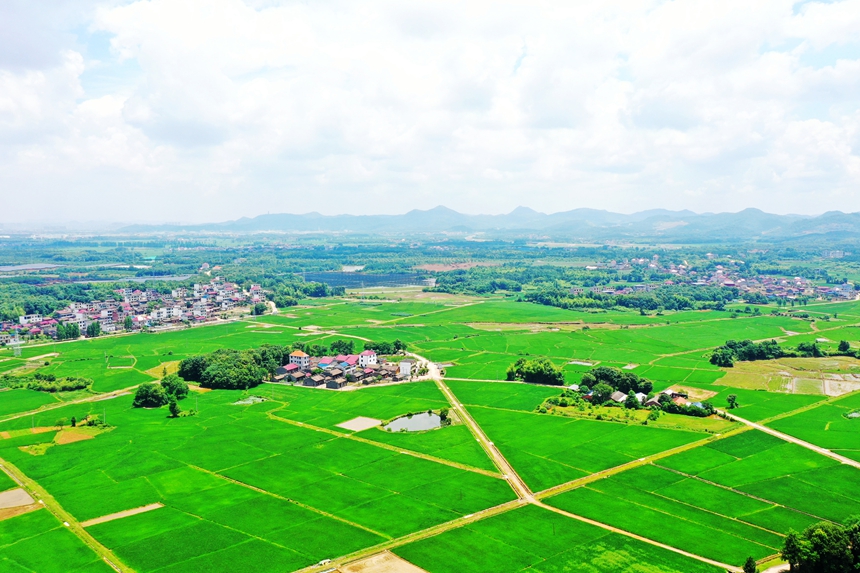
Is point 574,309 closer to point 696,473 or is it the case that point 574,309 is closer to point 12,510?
point 696,473

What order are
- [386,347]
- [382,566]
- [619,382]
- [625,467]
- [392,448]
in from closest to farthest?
[382,566], [625,467], [392,448], [619,382], [386,347]

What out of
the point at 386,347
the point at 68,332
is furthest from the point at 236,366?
the point at 68,332

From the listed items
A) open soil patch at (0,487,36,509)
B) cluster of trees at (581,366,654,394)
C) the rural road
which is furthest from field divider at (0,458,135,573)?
the rural road

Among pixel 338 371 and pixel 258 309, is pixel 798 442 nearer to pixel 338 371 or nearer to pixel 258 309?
pixel 338 371

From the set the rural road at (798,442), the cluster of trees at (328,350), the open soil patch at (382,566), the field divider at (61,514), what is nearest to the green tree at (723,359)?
the rural road at (798,442)

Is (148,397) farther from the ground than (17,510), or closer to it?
farther from the ground

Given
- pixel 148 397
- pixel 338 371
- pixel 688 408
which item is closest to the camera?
pixel 688 408

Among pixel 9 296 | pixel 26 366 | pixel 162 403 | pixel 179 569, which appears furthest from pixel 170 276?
pixel 179 569
